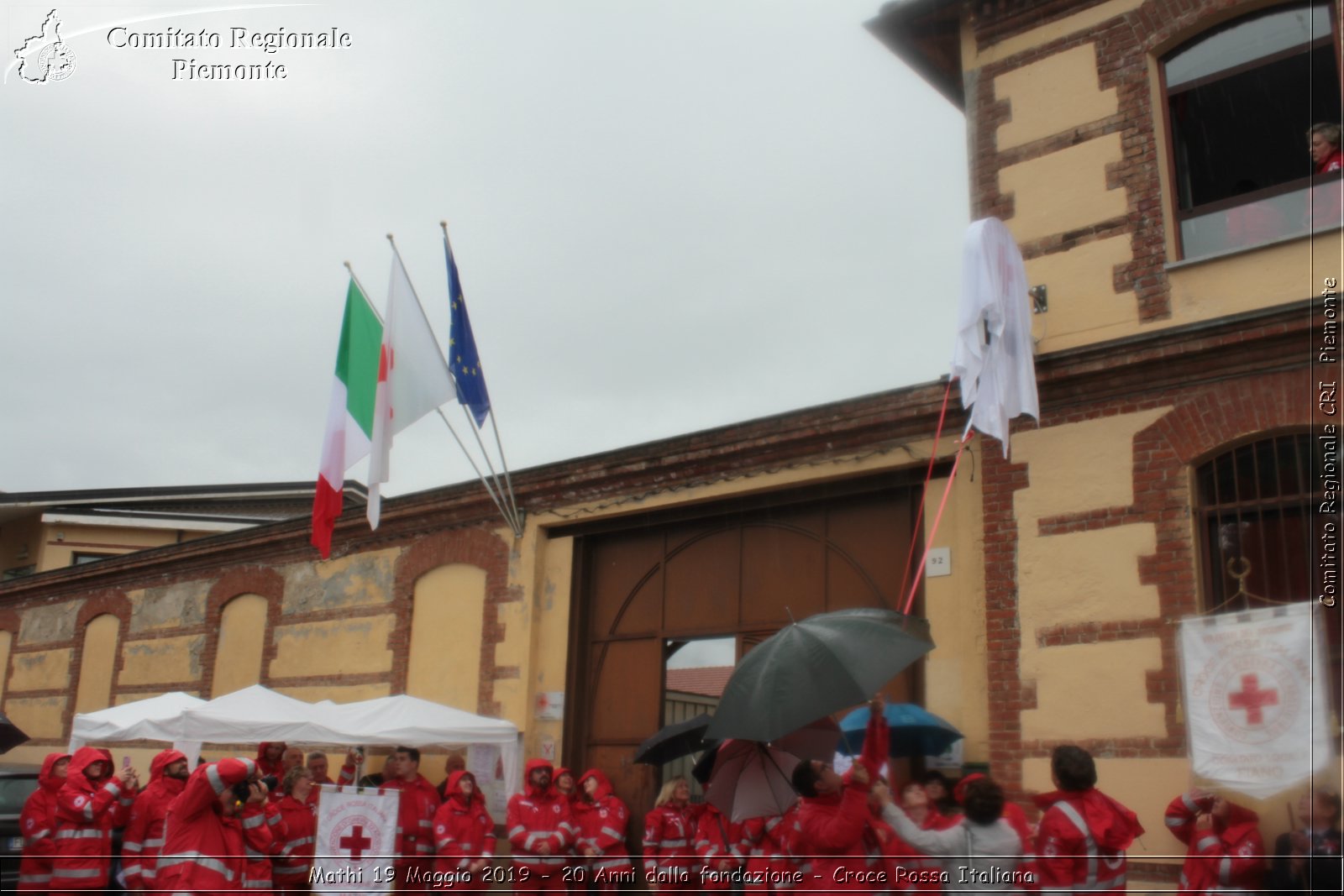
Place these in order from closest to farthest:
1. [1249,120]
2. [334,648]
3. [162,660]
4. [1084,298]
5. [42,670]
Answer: [1249,120]
[1084,298]
[334,648]
[162,660]
[42,670]

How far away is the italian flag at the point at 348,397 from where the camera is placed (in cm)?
1340

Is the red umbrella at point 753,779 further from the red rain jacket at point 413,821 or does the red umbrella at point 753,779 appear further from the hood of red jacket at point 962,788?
the red rain jacket at point 413,821

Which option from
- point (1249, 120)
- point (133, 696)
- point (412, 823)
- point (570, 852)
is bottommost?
point (570, 852)

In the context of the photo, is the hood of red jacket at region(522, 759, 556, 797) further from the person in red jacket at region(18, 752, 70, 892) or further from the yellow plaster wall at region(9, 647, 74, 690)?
the yellow plaster wall at region(9, 647, 74, 690)

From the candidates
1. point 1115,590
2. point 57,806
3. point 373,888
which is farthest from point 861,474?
point 57,806

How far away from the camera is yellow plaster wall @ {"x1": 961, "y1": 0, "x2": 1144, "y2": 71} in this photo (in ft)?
34.6

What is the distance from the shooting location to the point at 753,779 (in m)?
10.1

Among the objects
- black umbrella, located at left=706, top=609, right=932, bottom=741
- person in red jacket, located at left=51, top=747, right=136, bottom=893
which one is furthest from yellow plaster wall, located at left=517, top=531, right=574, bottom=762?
black umbrella, located at left=706, top=609, right=932, bottom=741

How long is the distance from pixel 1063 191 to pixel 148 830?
9.98 meters

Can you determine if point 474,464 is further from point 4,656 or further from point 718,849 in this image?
point 4,656

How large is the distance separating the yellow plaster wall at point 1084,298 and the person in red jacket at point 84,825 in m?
9.31

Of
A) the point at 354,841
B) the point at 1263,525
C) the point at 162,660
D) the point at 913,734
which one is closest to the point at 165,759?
the point at 354,841

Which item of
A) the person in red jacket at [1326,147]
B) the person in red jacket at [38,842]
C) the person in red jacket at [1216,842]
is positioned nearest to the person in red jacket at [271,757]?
the person in red jacket at [38,842]

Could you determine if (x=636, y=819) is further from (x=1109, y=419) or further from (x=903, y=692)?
(x=1109, y=419)
